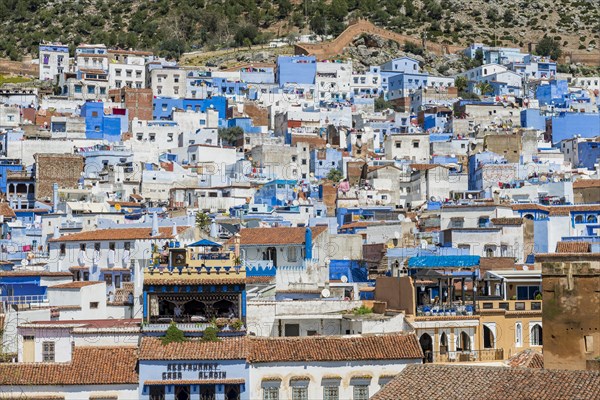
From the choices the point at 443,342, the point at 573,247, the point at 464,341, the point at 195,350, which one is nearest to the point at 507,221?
the point at 573,247

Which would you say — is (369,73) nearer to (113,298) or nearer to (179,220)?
(179,220)

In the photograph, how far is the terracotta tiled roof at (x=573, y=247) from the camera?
4416 centimetres

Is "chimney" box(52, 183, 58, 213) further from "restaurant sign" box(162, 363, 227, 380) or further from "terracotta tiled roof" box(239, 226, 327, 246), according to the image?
"restaurant sign" box(162, 363, 227, 380)

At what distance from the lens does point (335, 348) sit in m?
32.6

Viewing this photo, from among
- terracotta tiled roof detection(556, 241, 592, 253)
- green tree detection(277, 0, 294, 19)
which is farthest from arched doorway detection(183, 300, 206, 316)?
green tree detection(277, 0, 294, 19)

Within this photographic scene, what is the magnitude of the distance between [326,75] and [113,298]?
5915 centimetres

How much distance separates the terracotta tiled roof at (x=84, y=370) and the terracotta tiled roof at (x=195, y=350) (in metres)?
0.41

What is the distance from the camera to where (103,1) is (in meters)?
136

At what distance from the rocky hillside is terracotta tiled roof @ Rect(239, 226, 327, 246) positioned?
69.4 meters

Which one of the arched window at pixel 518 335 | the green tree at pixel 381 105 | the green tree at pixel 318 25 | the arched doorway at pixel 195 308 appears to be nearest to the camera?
the arched doorway at pixel 195 308

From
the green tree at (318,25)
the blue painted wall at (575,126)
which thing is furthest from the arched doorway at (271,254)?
the green tree at (318,25)

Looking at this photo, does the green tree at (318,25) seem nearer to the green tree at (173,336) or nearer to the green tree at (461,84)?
the green tree at (461,84)

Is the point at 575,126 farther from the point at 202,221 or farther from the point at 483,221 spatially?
the point at 202,221

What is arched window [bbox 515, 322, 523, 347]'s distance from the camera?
34844mm
